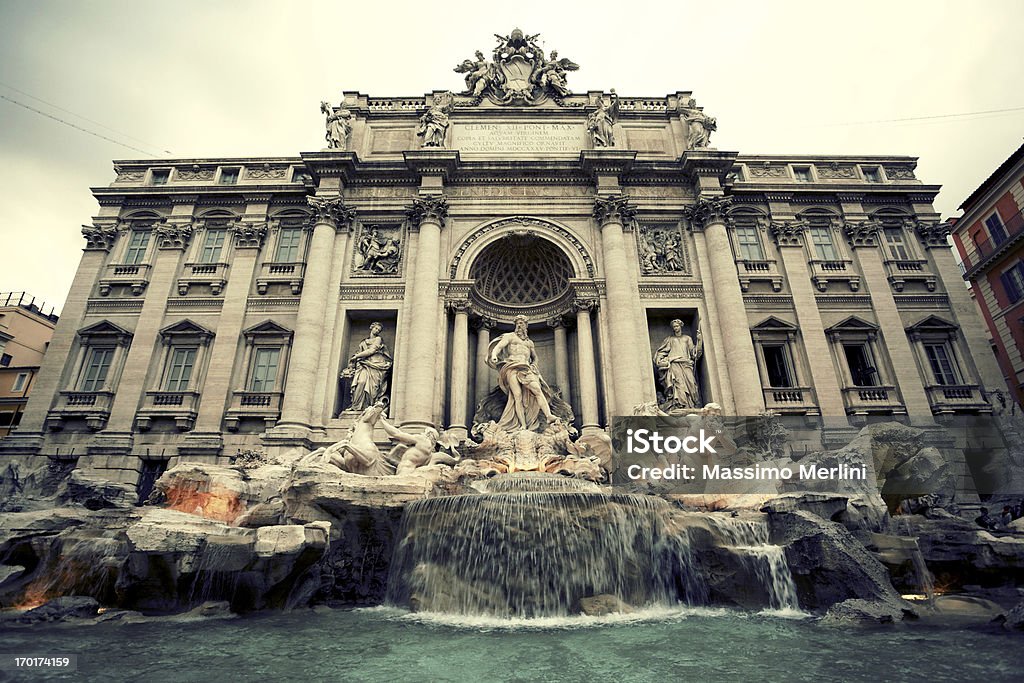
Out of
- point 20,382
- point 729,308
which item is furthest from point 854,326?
point 20,382

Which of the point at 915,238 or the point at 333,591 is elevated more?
the point at 915,238

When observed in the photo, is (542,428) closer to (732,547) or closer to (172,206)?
(732,547)

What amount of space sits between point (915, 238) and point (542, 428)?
59.0 feet

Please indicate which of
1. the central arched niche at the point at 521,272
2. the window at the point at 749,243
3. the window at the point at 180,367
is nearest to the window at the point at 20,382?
the window at the point at 180,367

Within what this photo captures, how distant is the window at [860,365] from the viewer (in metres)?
17.6

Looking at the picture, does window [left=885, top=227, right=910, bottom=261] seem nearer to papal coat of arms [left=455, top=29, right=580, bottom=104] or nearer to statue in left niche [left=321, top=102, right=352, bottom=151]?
papal coat of arms [left=455, top=29, right=580, bottom=104]

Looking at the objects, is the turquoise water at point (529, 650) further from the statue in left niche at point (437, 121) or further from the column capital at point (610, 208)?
the statue in left niche at point (437, 121)

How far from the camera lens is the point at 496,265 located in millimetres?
19781

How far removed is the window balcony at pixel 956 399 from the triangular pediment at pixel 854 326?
2.77m

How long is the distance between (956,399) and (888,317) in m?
3.55

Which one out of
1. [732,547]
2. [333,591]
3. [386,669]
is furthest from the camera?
[333,591]

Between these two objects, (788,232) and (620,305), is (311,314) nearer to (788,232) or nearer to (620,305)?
(620,305)

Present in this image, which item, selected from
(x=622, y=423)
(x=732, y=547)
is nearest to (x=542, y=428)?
(x=622, y=423)

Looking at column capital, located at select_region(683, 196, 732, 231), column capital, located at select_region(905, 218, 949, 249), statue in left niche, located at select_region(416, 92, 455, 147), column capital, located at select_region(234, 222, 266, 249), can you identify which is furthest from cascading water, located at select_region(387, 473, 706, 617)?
column capital, located at select_region(905, 218, 949, 249)
